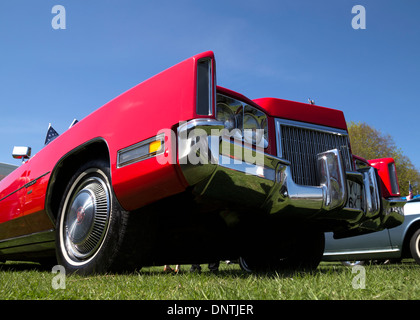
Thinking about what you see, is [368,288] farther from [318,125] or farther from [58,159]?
[58,159]

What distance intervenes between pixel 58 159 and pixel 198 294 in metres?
1.80

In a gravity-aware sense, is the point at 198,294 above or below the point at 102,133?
below

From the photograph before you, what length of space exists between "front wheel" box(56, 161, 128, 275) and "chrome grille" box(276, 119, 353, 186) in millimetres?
1135

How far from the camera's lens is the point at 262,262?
3.20 m

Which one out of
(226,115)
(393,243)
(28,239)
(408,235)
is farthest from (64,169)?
(408,235)

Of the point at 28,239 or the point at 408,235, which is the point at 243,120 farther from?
the point at 408,235

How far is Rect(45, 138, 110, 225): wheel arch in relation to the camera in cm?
248

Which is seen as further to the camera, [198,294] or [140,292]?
[140,292]

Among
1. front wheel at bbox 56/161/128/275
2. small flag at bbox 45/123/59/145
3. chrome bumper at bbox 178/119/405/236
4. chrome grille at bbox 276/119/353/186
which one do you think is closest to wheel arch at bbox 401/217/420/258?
chrome bumper at bbox 178/119/405/236

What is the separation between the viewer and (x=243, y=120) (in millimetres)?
2211

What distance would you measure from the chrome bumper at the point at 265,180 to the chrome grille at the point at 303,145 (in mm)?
162

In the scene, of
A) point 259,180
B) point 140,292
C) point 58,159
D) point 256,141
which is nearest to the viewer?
point 140,292

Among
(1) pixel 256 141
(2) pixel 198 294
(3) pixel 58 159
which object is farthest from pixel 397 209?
(3) pixel 58 159

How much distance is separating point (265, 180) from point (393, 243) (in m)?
4.02
